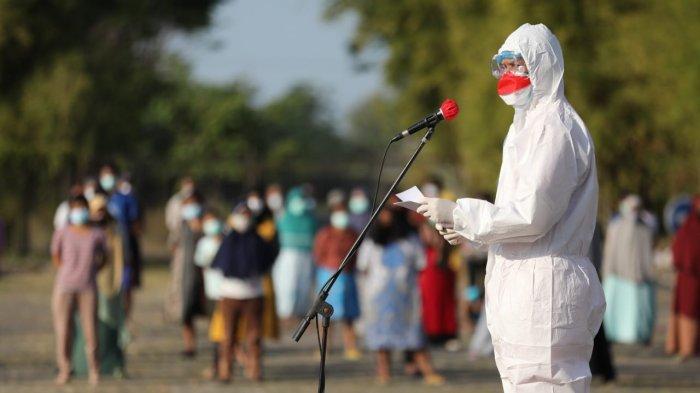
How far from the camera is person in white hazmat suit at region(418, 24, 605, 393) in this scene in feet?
19.9

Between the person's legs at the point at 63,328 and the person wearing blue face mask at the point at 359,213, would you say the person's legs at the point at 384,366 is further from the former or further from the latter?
the person wearing blue face mask at the point at 359,213

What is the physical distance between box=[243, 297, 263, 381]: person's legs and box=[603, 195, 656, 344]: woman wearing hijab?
6.02 meters

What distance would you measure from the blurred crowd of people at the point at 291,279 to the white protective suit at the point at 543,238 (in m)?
8.05

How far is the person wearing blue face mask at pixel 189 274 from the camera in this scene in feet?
55.2

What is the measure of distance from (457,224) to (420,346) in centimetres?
873

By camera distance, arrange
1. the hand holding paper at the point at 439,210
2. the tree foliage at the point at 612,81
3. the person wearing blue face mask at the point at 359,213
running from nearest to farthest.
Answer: the hand holding paper at the point at 439,210 → the person wearing blue face mask at the point at 359,213 → the tree foliage at the point at 612,81

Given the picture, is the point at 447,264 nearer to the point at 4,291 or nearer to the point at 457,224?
the point at 457,224

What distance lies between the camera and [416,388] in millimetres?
14234

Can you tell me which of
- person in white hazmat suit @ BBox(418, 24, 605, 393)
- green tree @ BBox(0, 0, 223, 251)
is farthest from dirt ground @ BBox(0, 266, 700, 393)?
green tree @ BBox(0, 0, 223, 251)

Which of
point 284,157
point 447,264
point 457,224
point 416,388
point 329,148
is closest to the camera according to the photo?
point 457,224

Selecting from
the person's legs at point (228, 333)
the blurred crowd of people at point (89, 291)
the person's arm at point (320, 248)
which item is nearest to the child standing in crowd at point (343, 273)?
the person's arm at point (320, 248)

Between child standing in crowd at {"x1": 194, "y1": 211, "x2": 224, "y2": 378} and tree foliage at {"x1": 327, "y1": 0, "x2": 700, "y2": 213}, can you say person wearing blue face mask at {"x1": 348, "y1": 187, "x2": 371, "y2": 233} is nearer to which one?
child standing in crowd at {"x1": 194, "y1": 211, "x2": 224, "y2": 378}

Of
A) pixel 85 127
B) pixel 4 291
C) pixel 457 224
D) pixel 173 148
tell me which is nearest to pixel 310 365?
pixel 457 224

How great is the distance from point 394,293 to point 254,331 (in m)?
1.45
